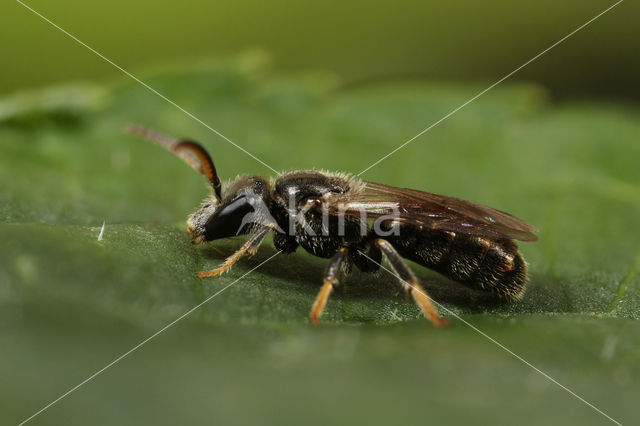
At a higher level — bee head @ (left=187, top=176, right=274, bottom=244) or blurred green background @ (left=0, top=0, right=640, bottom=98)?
blurred green background @ (left=0, top=0, right=640, bottom=98)

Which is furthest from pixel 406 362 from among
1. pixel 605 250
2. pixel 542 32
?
pixel 542 32

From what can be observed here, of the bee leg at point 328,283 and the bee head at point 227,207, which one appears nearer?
the bee leg at point 328,283

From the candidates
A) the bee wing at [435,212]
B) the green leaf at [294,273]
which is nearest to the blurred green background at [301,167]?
the green leaf at [294,273]

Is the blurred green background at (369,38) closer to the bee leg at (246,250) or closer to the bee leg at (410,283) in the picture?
the bee leg at (246,250)

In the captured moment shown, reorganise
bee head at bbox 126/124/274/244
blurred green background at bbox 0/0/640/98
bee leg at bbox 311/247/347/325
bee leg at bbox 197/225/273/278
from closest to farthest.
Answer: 1. bee leg at bbox 311/247/347/325
2. bee leg at bbox 197/225/273/278
3. bee head at bbox 126/124/274/244
4. blurred green background at bbox 0/0/640/98

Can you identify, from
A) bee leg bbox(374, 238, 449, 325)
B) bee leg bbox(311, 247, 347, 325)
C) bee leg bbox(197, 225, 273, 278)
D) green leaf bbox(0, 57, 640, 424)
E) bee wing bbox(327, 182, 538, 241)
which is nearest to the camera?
green leaf bbox(0, 57, 640, 424)

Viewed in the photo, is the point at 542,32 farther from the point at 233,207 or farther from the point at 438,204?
the point at 233,207

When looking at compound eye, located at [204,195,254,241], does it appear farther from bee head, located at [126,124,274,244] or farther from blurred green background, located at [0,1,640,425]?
blurred green background, located at [0,1,640,425]

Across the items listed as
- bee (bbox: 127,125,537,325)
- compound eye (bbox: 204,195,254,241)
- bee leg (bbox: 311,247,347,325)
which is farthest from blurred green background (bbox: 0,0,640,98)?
bee leg (bbox: 311,247,347,325)

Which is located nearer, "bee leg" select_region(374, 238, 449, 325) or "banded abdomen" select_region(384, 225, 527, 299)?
"bee leg" select_region(374, 238, 449, 325)
